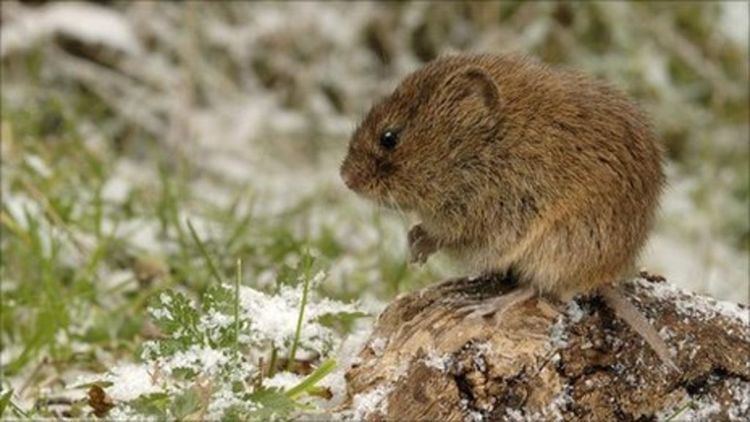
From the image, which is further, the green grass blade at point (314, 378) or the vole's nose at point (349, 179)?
the vole's nose at point (349, 179)

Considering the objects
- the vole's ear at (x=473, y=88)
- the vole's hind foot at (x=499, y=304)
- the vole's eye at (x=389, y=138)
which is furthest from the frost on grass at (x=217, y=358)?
the vole's ear at (x=473, y=88)

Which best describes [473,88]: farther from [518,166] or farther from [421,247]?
[421,247]

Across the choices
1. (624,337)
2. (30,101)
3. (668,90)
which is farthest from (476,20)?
(624,337)

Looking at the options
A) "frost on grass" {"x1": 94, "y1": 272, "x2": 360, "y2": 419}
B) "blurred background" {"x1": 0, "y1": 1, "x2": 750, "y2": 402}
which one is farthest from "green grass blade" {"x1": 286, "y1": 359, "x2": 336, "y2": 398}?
"blurred background" {"x1": 0, "y1": 1, "x2": 750, "y2": 402}

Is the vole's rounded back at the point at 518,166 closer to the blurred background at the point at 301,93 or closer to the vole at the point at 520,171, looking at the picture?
the vole at the point at 520,171

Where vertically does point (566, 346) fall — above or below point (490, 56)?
below

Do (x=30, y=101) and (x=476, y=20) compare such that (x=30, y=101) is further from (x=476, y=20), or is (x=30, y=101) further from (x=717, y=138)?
(x=717, y=138)

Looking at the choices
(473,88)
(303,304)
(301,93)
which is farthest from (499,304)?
(301,93)
